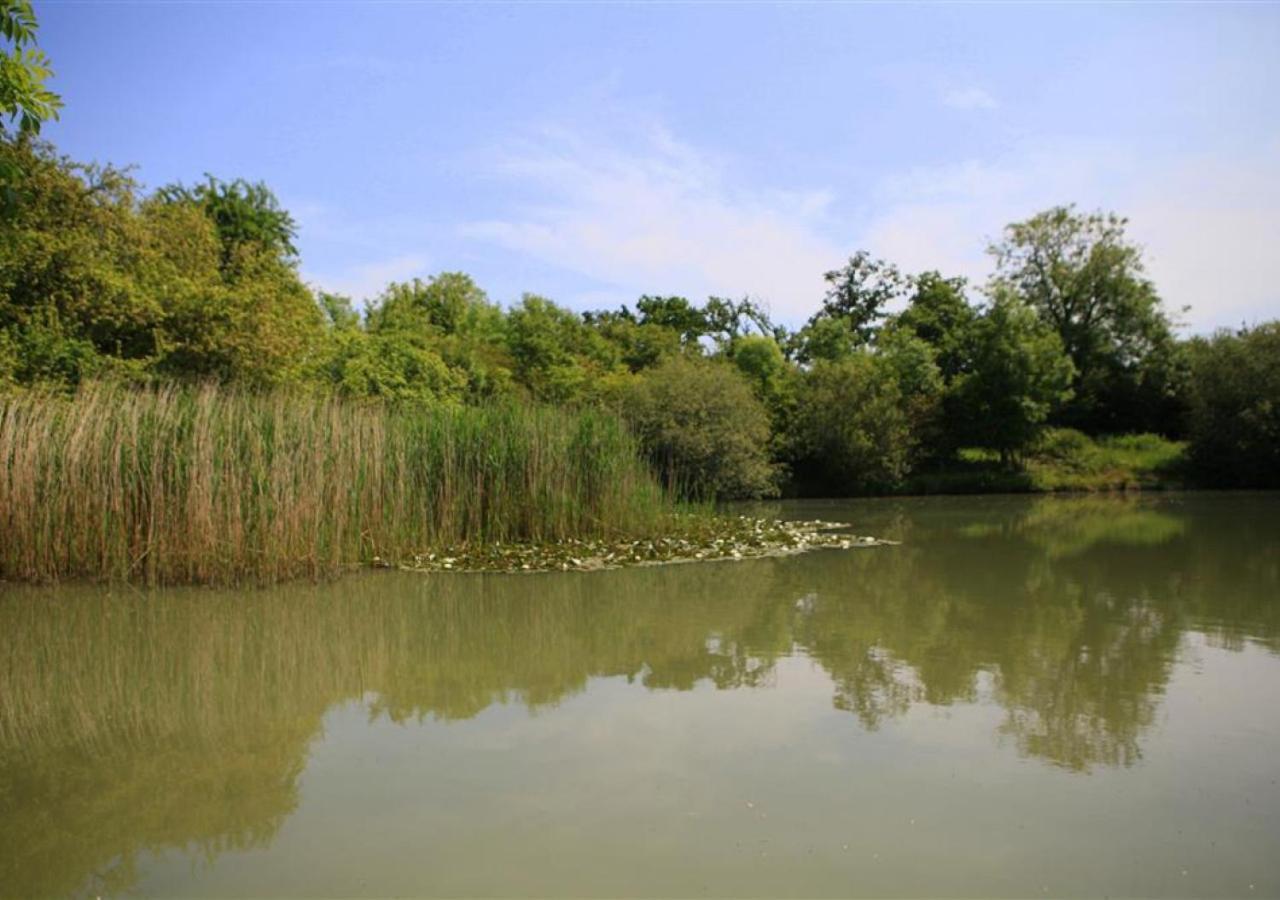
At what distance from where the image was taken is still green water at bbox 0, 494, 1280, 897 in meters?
3.51

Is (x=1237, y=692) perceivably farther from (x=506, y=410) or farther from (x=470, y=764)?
(x=506, y=410)

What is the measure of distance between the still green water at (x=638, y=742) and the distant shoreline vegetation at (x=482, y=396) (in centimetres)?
112

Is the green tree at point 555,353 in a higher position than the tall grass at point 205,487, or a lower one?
higher

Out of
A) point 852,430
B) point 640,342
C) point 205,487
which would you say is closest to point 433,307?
point 640,342

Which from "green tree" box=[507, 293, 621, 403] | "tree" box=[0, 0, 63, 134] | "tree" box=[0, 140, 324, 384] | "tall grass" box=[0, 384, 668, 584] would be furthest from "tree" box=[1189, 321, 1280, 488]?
"tree" box=[0, 0, 63, 134]

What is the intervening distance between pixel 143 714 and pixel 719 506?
1495cm

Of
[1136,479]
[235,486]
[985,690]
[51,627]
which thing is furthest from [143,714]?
[1136,479]

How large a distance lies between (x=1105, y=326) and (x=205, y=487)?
1141 inches

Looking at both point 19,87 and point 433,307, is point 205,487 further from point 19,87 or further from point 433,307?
point 433,307

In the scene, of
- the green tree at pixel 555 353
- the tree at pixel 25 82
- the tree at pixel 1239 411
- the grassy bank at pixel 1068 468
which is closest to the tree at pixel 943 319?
the grassy bank at pixel 1068 468

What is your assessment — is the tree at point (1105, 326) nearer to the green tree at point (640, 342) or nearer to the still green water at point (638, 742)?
the green tree at point (640, 342)

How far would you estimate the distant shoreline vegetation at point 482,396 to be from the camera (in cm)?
903

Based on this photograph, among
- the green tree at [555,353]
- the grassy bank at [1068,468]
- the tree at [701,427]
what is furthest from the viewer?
the grassy bank at [1068,468]

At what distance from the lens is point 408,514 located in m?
10.8
